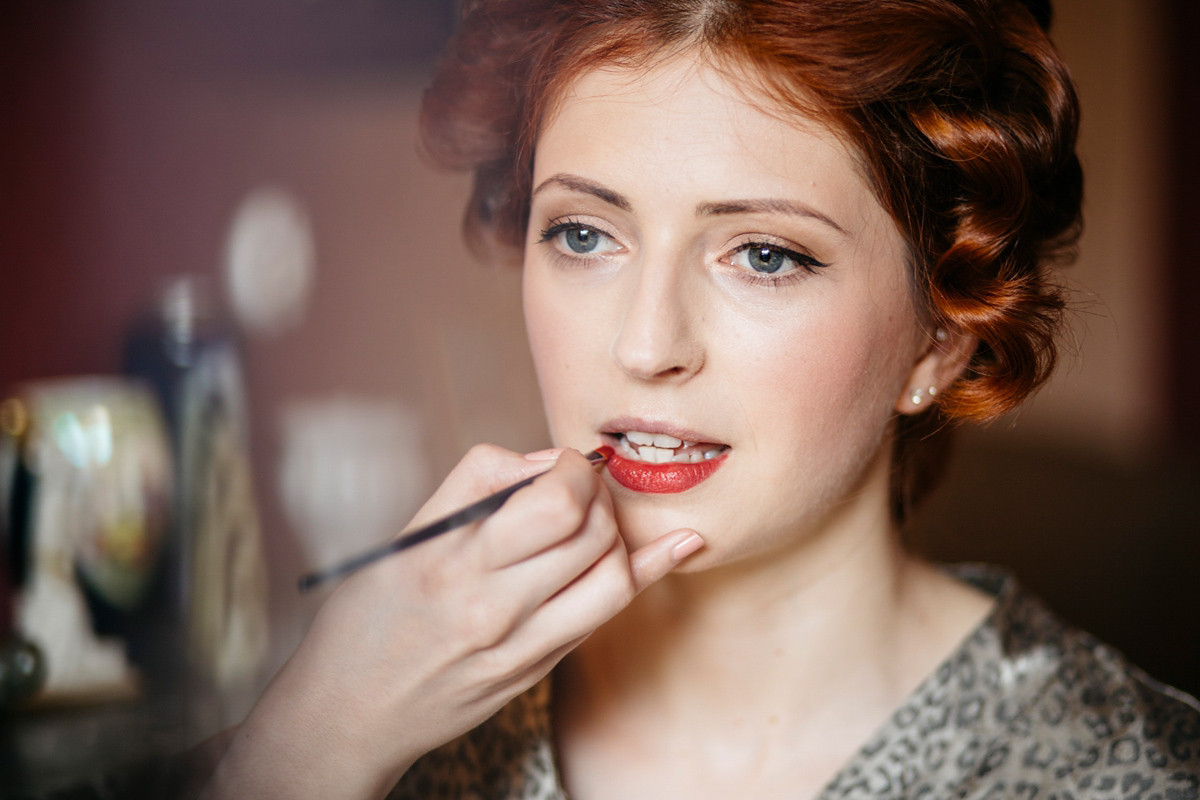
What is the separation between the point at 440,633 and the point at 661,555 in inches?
8.5

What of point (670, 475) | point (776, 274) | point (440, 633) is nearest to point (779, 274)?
point (776, 274)

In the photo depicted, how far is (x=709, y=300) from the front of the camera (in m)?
0.80

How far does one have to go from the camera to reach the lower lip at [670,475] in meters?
0.83

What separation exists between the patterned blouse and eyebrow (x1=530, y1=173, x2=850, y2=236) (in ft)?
1.78

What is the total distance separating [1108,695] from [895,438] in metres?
0.37

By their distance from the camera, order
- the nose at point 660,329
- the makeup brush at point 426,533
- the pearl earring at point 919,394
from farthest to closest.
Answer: the pearl earring at point 919,394
the nose at point 660,329
the makeup brush at point 426,533

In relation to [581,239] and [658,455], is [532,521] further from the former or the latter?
[581,239]

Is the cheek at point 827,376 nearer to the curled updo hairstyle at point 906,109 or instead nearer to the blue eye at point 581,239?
the curled updo hairstyle at point 906,109

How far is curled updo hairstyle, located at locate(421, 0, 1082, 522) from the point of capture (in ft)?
2.60

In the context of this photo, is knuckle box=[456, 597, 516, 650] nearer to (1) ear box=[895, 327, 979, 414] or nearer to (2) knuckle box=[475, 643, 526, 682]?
(2) knuckle box=[475, 643, 526, 682]

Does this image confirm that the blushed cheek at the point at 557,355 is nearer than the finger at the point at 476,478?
No

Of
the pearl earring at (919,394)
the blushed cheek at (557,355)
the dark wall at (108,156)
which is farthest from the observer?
the pearl earring at (919,394)

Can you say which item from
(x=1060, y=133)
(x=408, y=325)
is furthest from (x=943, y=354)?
(x=408, y=325)

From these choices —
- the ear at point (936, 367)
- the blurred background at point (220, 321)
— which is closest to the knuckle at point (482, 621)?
the blurred background at point (220, 321)
